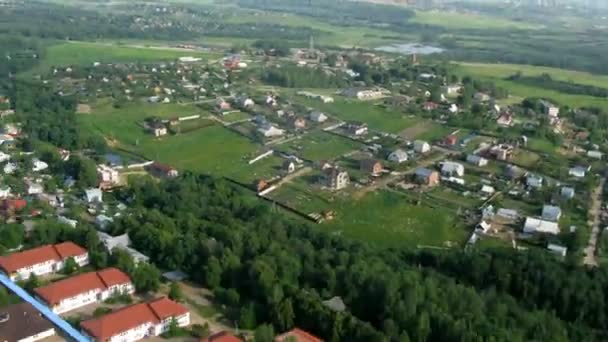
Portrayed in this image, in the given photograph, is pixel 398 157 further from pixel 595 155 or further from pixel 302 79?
pixel 302 79

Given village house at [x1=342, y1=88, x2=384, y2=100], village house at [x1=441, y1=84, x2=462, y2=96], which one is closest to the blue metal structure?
village house at [x1=342, y1=88, x2=384, y2=100]

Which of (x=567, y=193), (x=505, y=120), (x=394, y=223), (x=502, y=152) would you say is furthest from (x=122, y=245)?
(x=505, y=120)

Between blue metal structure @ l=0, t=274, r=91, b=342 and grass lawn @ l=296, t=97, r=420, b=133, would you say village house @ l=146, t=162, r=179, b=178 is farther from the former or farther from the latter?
grass lawn @ l=296, t=97, r=420, b=133

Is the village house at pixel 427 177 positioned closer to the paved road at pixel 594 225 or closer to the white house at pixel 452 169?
the white house at pixel 452 169

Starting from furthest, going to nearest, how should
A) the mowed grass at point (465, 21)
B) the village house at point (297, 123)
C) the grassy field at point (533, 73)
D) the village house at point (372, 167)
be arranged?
the mowed grass at point (465, 21) → the grassy field at point (533, 73) → the village house at point (297, 123) → the village house at point (372, 167)

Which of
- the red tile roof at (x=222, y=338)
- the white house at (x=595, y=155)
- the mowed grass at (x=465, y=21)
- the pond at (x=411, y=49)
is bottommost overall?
the pond at (x=411, y=49)

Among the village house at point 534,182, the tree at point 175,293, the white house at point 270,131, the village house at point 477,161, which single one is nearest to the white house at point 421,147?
the village house at point 477,161

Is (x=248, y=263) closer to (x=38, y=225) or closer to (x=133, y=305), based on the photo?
(x=133, y=305)
